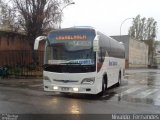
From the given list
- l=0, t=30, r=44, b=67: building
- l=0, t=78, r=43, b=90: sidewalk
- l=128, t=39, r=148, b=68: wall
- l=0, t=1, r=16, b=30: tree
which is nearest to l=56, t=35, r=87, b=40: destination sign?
l=0, t=78, r=43, b=90: sidewalk

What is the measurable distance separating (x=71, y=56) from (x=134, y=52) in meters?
73.1

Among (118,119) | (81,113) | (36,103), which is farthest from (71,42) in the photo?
(118,119)

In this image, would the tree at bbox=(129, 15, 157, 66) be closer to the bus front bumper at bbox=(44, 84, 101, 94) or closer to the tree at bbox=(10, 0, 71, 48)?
the tree at bbox=(10, 0, 71, 48)

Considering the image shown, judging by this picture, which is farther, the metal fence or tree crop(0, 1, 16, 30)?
tree crop(0, 1, 16, 30)

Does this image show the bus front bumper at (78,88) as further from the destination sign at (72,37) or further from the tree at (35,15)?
the tree at (35,15)

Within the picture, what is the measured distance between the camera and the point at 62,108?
1179cm

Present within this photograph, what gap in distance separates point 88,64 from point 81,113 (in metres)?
4.11

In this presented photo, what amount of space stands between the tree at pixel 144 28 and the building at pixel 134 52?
3370 millimetres

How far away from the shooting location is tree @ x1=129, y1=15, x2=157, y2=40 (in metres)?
99.7

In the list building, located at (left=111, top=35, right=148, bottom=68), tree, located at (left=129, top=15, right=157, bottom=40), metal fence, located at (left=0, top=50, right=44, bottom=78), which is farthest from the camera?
tree, located at (left=129, top=15, right=157, bottom=40)

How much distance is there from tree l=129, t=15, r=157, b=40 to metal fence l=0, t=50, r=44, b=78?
69.2 meters

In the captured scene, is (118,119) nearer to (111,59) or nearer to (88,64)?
(88,64)

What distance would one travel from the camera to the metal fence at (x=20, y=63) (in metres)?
28.3

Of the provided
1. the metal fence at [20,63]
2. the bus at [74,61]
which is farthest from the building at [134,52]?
the bus at [74,61]
